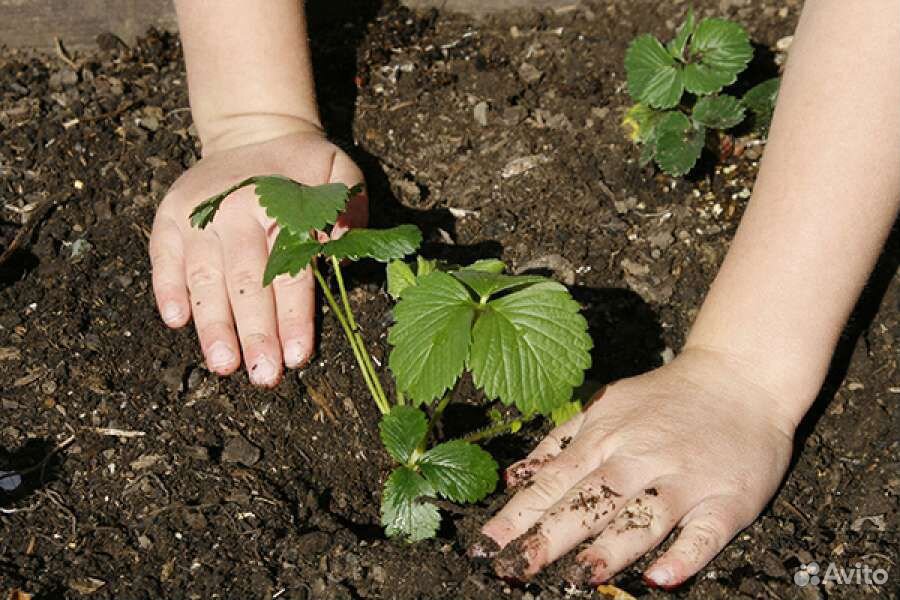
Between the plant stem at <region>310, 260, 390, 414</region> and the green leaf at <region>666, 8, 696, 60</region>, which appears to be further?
the green leaf at <region>666, 8, 696, 60</region>

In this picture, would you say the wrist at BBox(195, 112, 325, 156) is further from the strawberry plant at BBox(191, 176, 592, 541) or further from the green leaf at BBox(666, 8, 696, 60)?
the green leaf at BBox(666, 8, 696, 60)

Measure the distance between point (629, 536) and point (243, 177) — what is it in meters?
1.06

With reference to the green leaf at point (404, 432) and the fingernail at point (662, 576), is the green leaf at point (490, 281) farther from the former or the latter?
the fingernail at point (662, 576)

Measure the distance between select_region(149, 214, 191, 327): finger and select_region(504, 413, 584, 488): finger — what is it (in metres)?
0.72

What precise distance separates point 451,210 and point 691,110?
612 millimetres

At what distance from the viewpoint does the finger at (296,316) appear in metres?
2.04

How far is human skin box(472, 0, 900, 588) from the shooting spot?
173cm

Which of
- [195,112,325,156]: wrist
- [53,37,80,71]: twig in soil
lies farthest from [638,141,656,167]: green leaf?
[53,37,80,71]: twig in soil

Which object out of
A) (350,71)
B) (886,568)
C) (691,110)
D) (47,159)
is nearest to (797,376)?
(886,568)

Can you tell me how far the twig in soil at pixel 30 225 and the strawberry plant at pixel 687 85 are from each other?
1281 mm

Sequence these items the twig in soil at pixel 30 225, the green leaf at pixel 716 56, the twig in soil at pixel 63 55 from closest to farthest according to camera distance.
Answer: the twig in soil at pixel 30 225, the green leaf at pixel 716 56, the twig in soil at pixel 63 55

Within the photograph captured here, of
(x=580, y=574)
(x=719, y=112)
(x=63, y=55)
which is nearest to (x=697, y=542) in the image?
(x=580, y=574)

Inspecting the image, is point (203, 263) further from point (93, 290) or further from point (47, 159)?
point (47, 159)

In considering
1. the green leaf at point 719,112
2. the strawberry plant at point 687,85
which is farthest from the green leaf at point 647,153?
the green leaf at point 719,112
